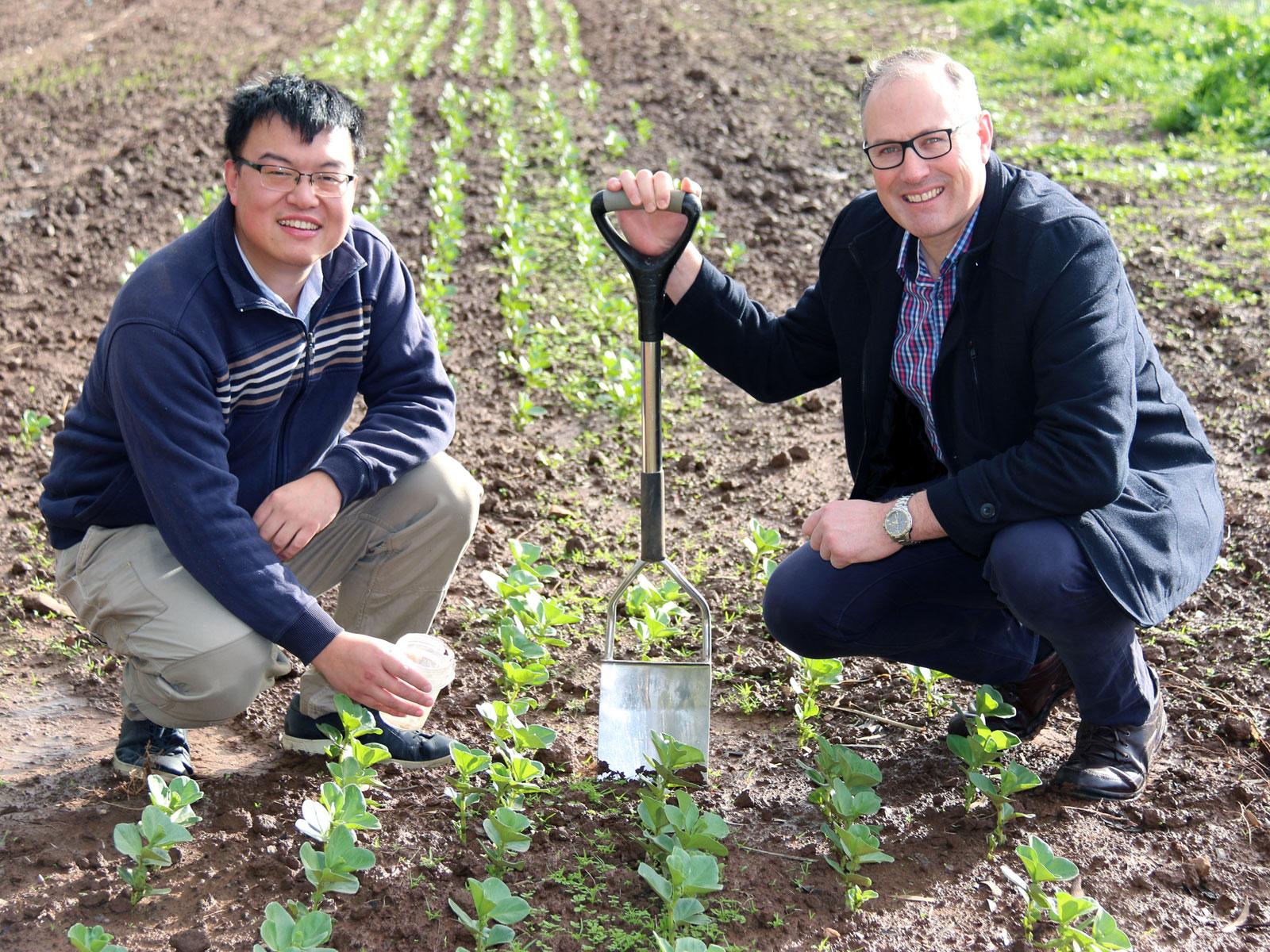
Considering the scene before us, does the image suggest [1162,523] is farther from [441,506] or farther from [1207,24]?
[1207,24]

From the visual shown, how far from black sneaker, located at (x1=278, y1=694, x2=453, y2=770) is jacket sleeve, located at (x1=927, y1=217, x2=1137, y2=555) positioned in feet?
3.95

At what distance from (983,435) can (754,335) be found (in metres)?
0.62

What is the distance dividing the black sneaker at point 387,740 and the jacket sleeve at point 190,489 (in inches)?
17.9

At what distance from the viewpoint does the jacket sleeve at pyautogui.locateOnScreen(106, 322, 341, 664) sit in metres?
2.46

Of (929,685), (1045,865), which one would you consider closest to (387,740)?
(929,685)

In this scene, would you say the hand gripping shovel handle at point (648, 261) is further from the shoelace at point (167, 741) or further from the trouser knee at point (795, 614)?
the shoelace at point (167, 741)

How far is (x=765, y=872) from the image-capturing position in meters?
2.56

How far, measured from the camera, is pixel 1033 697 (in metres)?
2.96

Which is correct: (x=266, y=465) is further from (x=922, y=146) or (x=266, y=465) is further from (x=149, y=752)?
(x=922, y=146)

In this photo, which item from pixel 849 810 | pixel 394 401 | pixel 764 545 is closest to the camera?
pixel 849 810

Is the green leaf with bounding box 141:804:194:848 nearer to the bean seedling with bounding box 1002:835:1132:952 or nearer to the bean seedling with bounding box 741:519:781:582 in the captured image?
the bean seedling with bounding box 1002:835:1132:952

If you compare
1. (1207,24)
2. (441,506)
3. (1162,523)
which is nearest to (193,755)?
(441,506)

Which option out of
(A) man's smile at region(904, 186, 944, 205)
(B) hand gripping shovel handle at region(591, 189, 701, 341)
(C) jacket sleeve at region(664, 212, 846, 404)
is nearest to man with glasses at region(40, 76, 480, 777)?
(B) hand gripping shovel handle at region(591, 189, 701, 341)

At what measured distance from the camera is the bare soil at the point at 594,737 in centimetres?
243
